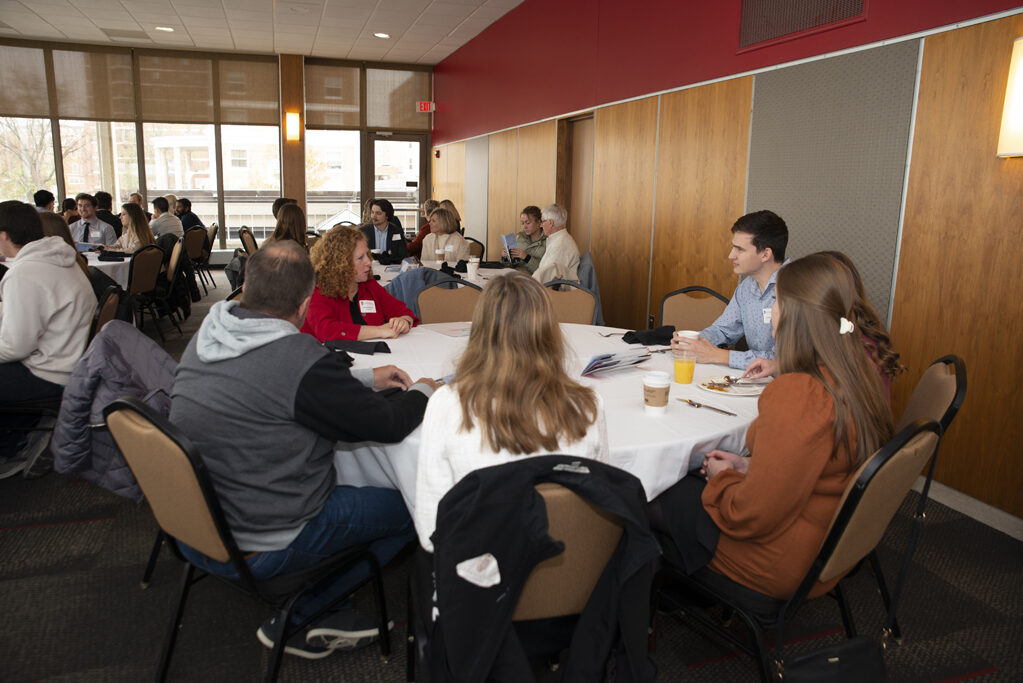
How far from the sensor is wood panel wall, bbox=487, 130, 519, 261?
873cm

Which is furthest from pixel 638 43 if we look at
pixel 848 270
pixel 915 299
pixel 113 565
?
pixel 113 565

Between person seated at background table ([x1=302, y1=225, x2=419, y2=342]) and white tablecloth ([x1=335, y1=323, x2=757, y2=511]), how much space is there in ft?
1.23

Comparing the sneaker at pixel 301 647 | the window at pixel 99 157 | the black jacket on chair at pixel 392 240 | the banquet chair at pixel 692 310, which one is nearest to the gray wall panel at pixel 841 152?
the banquet chair at pixel 692 310

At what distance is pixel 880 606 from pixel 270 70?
1210cm

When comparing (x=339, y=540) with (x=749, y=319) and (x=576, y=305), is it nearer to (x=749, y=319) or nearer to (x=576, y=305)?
(x=749, y=319)

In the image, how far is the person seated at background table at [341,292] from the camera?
3.03 meters

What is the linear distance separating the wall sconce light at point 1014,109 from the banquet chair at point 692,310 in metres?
1.43

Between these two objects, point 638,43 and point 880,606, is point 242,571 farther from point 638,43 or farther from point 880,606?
point 638,43

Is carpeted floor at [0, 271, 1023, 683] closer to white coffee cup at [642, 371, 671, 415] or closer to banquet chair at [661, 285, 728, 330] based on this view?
white coffee cup at [642, 371, 671, 415]

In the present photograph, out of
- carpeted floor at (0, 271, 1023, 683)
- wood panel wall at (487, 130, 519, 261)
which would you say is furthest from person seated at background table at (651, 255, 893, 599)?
wood panel wall at (487, 130, 519, 261)

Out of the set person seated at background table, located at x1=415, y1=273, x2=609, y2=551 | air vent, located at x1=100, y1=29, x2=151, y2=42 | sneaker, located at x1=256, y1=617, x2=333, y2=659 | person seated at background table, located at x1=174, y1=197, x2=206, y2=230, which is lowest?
sneaker, located at x1=256, y1=617, x2=333, y2=659

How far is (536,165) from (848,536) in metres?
6.93

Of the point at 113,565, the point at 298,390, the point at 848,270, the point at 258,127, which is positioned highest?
the point at 258,127

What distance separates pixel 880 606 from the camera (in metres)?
2.55
